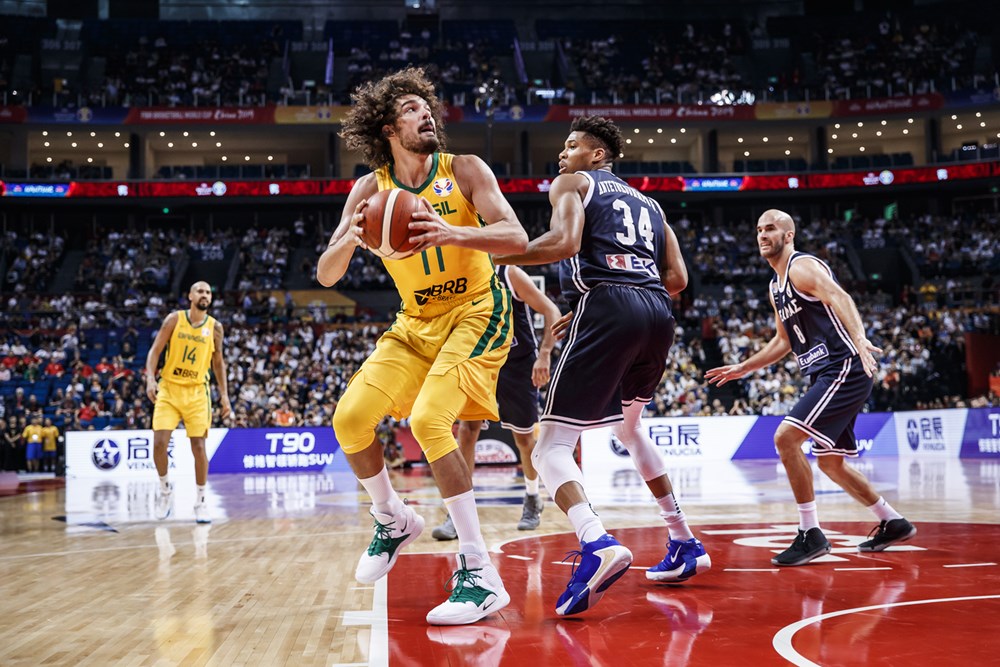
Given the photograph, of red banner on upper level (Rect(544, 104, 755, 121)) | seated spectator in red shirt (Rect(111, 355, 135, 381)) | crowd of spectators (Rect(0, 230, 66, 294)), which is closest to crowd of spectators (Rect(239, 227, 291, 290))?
crowd of spectators (Rect(0, 230, 66, 294))

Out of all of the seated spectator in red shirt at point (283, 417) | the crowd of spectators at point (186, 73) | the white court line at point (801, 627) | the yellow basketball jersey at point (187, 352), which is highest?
the crowd of spectators at point (186, 73)

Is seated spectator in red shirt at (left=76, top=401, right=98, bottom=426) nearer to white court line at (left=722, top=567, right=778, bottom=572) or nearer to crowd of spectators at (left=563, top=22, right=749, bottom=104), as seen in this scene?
white court line at (left=722, top=567, right=778, bottom=572)

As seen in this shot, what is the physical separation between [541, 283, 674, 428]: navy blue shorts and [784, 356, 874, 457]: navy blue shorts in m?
1.52

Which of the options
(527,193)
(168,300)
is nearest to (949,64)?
(527,193)

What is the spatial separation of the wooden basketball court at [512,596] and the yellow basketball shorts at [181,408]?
1104 millimetres

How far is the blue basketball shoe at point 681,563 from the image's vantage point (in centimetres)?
483

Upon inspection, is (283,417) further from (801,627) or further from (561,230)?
(801,627)

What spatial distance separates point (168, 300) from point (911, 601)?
2724 cm

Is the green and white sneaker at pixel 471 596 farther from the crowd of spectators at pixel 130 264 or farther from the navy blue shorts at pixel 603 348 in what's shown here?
the crowd of spectators at pixel 130 264

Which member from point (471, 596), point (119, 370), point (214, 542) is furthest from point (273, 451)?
point (471, 596)

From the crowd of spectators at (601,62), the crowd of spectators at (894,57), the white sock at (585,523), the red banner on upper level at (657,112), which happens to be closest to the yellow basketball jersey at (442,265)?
the white sock at (585,523)

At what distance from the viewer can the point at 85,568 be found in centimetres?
594

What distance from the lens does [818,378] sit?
237 inches

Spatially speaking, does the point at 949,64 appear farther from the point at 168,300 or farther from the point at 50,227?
the point at 50,227
